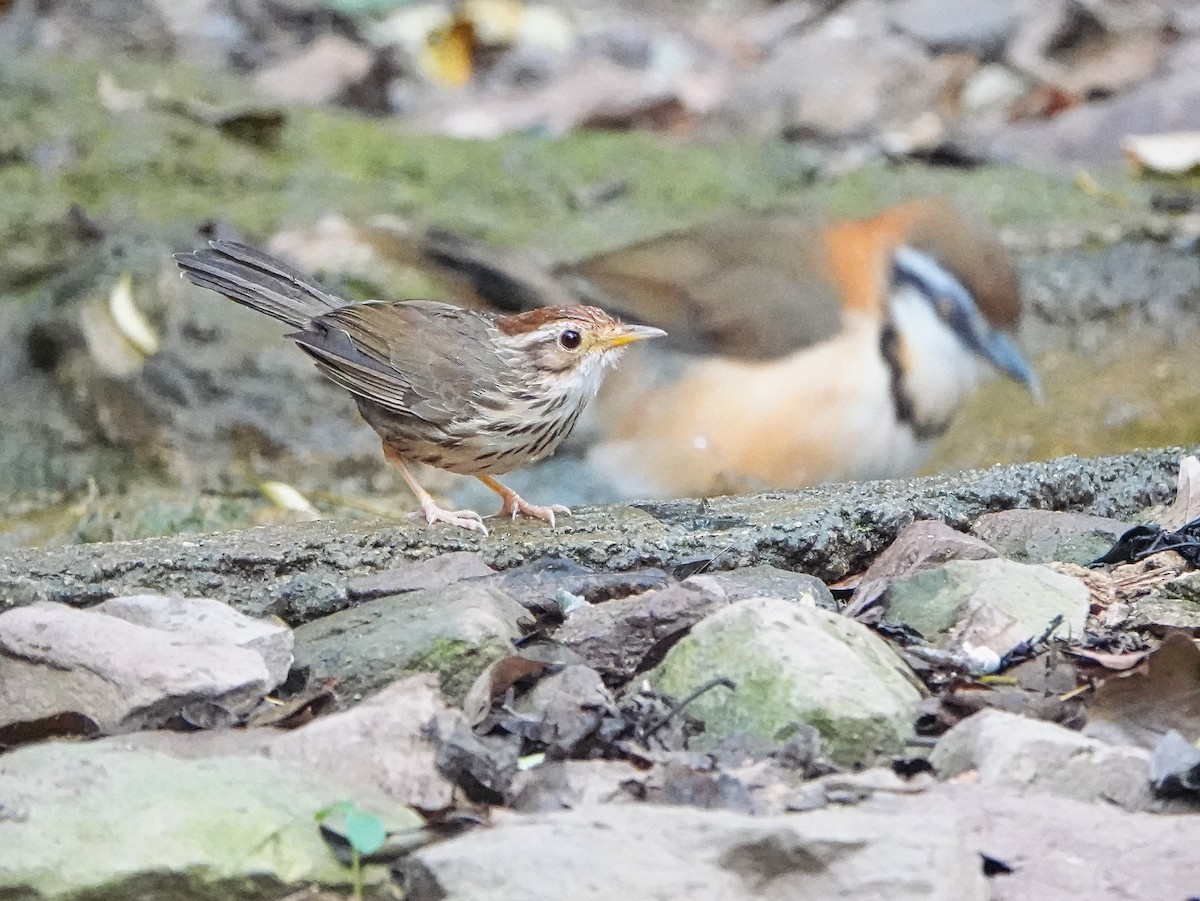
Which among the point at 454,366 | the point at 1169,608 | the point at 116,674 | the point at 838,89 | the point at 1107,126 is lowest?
the point at 1107,126

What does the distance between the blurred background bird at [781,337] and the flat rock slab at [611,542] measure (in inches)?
80.9

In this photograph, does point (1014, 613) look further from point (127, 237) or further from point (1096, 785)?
point (127, 237)

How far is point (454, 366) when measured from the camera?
15.4ft

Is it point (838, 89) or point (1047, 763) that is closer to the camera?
point (1047, 763)

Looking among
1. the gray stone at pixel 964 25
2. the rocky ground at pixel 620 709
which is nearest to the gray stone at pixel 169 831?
the rocky ground at pixel 620 709

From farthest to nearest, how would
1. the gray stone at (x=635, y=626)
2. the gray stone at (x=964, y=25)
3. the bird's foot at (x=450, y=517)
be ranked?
the gray stone at (x=964, y=25) < the bird's foot at (x=450, y=517) < the gray stone at (x=635, y=626)

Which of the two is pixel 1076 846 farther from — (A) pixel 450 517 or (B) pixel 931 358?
(B) pixel 931 358

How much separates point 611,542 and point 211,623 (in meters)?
0.94

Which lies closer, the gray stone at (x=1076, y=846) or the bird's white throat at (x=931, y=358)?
the gray stone at (x=1076, y=846)

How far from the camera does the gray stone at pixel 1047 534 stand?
381cm

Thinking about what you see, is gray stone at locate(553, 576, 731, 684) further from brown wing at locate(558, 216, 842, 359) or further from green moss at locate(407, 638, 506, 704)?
brown wing at locate(558, 216, 842, 359)

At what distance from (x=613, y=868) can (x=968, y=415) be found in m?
5.41

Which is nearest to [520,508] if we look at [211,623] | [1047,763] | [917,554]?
[917,554]

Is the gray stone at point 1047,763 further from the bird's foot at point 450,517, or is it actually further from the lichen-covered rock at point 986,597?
the bird's foot at point 450,517
